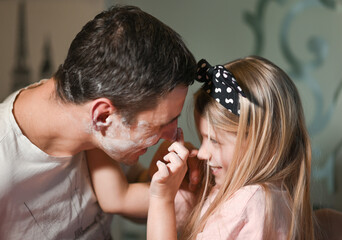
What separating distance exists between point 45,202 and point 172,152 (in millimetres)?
324

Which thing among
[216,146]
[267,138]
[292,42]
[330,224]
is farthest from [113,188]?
[292,42]

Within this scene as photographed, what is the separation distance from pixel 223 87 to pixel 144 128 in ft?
0.67

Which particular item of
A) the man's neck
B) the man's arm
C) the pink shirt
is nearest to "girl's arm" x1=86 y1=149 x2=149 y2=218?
the man's neck

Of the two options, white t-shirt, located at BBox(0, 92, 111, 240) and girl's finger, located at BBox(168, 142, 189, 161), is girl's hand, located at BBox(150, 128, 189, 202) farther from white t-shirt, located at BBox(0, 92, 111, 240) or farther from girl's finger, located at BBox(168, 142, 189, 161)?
white t-shirt, located at BBox(0, 92, 111, 240)

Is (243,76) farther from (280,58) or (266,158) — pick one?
(280,58)

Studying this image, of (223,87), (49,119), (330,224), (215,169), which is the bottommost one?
(330,224)

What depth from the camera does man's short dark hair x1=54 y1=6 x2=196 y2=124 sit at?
0.81 metres

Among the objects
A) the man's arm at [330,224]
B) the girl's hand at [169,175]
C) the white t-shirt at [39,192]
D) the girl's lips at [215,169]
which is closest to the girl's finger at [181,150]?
the girl's hand at [169,175]

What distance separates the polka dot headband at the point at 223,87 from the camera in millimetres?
914

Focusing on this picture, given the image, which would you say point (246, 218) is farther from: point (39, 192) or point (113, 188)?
point (39, 192)

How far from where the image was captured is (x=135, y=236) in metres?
1.47

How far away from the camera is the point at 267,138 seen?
0.92 m

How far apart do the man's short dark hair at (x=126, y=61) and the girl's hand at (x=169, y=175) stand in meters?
0.14

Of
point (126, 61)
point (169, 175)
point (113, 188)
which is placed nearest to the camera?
point (126, 61)
